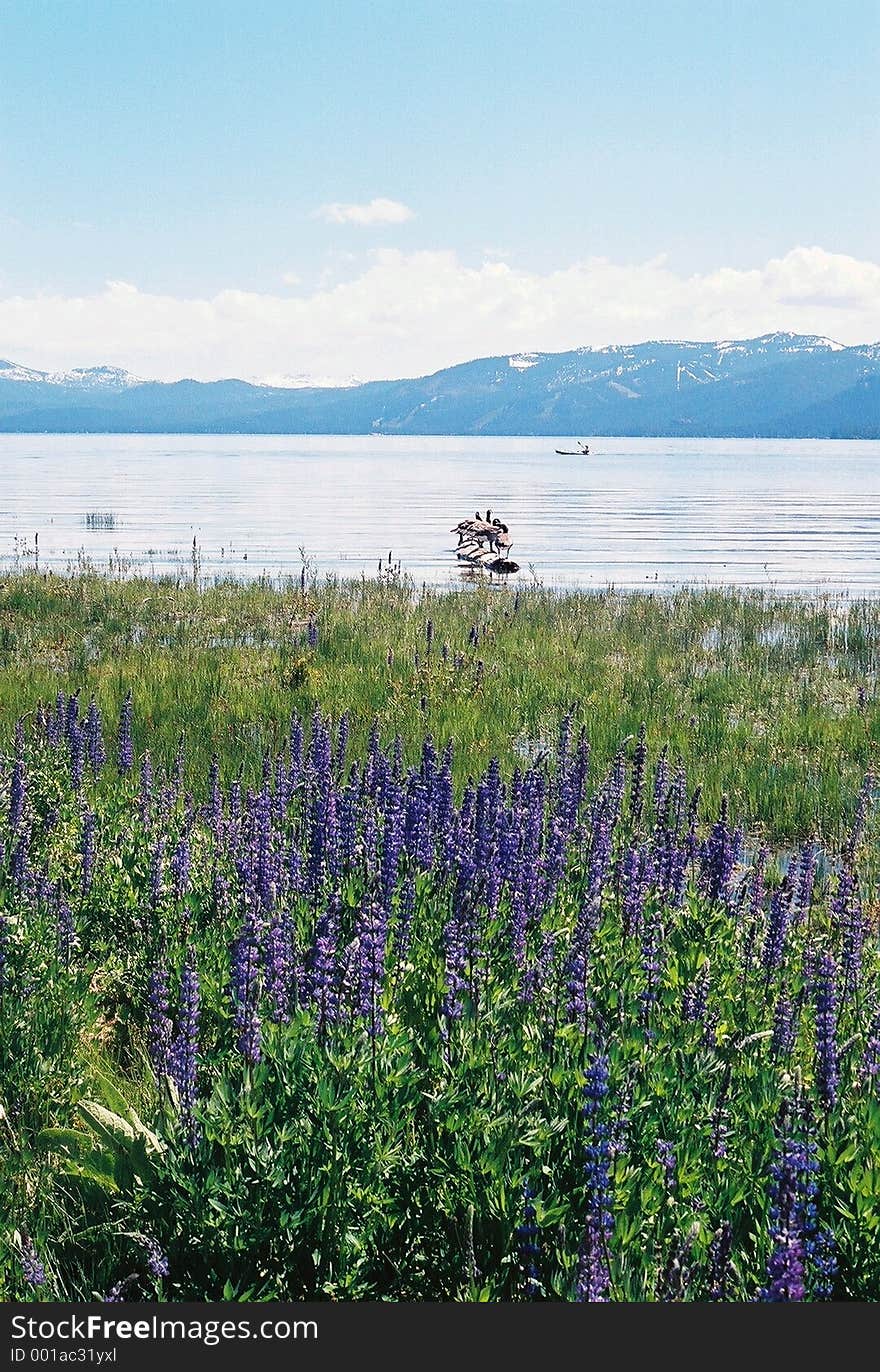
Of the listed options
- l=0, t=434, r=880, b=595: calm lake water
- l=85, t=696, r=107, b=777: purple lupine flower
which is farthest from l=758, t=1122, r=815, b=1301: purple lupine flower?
l=0, t=434, r=880, b=595: calm lake water

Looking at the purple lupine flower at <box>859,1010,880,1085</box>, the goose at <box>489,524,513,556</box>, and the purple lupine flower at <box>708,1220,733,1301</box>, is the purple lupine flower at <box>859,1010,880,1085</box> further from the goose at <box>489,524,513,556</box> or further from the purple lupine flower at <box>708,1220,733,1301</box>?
the goose at <box>489,524,513,556</box>

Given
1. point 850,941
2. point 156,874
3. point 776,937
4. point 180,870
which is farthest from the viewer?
point 180,870

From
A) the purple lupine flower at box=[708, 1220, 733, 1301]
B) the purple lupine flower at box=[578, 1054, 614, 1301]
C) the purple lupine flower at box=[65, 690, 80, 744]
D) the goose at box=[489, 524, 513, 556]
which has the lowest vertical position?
the purple lupine flower at box=[708, 1220, 733, 1301]

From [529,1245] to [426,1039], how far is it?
1.22 m

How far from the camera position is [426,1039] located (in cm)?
454

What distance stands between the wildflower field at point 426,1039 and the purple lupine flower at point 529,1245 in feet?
0.09

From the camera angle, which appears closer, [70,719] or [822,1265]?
[822,1265]

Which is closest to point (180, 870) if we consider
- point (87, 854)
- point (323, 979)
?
point (87, 854)

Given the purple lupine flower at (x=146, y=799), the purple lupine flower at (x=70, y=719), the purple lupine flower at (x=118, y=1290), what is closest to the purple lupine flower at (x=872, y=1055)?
the purple lupine flower at (x=118, y=1290)

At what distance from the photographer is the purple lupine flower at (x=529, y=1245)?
11.0ft

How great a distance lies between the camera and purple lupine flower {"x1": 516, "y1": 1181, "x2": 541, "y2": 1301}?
3.36m

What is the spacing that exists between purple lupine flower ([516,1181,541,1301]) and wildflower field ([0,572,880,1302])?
0.09ft

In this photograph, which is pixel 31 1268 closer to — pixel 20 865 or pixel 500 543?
pixel 20 865

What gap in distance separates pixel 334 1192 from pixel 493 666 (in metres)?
12.9
